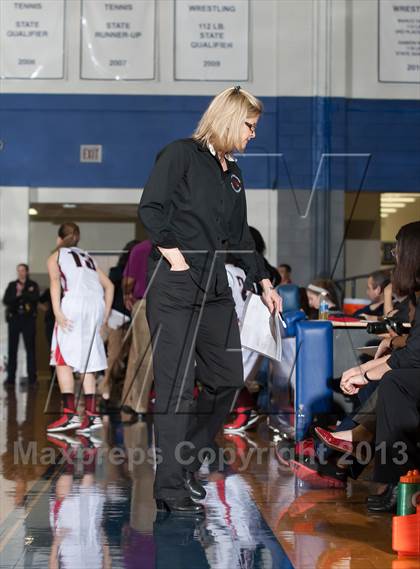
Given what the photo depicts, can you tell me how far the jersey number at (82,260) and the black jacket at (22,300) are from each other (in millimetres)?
5811

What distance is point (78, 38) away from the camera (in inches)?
515

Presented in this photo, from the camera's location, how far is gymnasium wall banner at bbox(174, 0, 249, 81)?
1312 cm

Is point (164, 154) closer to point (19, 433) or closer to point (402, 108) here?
point (19, 433)

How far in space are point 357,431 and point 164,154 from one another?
143 cm

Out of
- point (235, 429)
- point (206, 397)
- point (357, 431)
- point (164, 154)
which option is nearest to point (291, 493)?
point (357, 431)

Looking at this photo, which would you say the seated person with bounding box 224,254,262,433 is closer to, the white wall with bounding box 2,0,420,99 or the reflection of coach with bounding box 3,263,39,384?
the reflection of coach with bounding box 3,263,39,384

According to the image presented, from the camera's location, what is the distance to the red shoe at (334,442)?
4473 millimetres

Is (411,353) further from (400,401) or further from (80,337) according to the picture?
(80,337)

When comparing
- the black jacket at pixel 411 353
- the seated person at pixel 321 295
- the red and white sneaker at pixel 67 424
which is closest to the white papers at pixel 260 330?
the black jacket at pixel 411 353

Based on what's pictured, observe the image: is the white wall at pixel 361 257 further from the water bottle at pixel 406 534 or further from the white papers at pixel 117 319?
the water bottle at pixel 406 534

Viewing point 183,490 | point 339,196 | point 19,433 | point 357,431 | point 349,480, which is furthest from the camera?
point 339,196

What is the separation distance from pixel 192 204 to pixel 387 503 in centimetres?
143

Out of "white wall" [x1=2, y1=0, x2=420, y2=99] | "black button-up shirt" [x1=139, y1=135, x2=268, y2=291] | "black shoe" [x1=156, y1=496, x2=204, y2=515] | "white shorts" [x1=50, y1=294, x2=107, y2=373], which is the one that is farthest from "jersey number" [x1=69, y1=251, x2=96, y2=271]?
"white wall" [x1=2, y1=0, x2=420, y2=99]

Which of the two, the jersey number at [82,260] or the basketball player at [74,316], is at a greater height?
the jersey number at [82,260]
